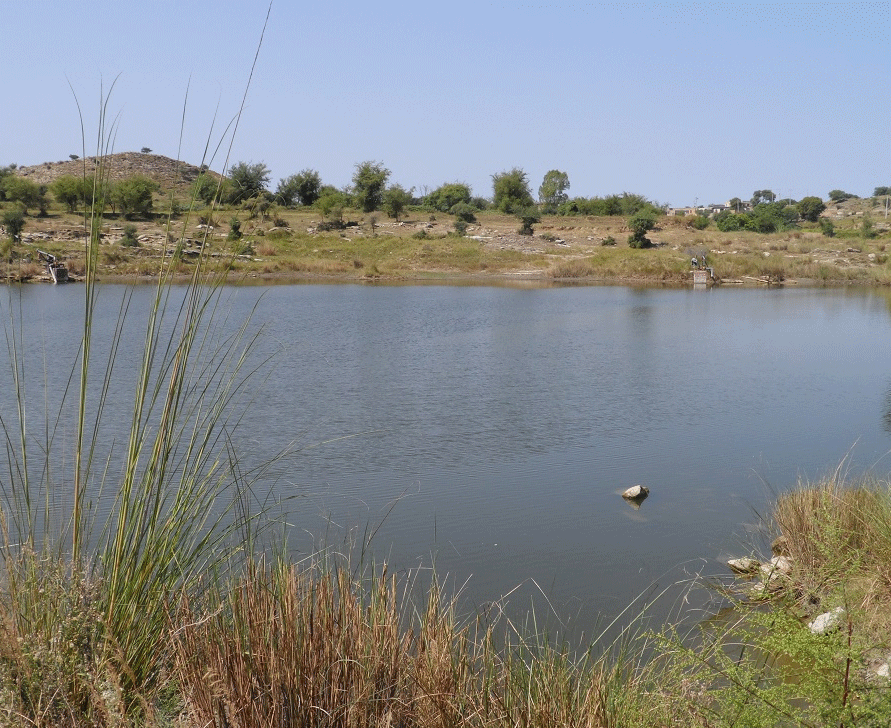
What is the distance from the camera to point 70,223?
136 ft

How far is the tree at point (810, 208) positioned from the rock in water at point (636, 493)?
69.4 meters

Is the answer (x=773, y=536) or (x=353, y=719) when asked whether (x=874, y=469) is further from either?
(x=353, y=719)

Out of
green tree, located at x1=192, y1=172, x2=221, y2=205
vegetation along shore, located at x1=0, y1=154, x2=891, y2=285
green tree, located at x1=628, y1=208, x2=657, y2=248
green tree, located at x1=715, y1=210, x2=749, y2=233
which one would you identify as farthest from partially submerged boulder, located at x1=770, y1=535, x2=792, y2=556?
green tree, located at x1=715, y1=210, x2=749, y2=233

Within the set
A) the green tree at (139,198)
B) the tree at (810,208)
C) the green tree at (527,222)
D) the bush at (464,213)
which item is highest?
the tree at (810,208)

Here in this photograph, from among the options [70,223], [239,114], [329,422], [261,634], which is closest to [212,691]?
[261,634]

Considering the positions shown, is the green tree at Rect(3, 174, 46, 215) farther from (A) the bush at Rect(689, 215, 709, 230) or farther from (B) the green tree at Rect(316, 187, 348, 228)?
(A) the bush at Rect(689, 215, 709, 230)

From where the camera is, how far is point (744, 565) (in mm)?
6199

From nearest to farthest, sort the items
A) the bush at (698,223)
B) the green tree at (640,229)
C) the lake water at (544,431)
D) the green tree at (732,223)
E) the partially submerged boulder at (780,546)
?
the partially submerged boulder at (780,546) < the lake water at (544,431) < the green tree at (640,229) < the bush at (698,223) < the green tree at (732,223)

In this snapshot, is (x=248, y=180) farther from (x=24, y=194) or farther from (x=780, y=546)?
(x=24, y=194)

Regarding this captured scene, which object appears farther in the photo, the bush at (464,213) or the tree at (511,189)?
the tree at (511,189)

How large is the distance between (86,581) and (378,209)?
181ft

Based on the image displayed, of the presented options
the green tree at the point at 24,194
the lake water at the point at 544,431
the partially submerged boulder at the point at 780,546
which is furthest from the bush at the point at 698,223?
the partially submerged boulder at the point at 780,546

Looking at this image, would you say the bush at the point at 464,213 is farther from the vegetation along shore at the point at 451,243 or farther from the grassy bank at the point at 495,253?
the grassy bank at the point at 495,253

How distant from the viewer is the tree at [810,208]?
7206cm
